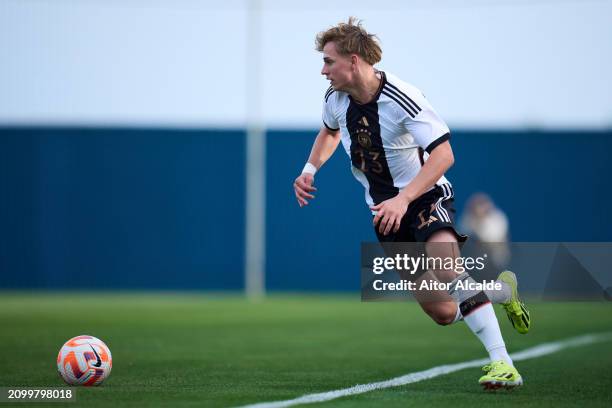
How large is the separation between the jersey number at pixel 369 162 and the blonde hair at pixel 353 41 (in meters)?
0.60

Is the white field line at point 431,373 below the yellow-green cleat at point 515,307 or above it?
below

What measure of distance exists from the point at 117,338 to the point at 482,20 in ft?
46.2

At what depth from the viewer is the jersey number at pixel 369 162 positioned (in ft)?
23.6

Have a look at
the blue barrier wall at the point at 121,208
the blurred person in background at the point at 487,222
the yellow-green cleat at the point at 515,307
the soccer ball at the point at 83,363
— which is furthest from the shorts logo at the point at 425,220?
the blue barrier wall at the point at 121,208

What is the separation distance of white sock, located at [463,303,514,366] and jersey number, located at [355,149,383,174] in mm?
1114

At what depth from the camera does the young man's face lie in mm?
6934

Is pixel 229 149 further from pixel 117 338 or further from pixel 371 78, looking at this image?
pixel 371 78

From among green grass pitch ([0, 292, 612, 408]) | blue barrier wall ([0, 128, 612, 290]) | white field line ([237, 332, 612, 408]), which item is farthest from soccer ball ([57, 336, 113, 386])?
blue barrier wall ([0, 128, 612, 290])

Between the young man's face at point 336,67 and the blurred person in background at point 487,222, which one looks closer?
the young man's face at point 336,67

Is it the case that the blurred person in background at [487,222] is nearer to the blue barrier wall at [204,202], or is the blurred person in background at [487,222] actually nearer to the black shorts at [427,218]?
the blue barrier wall at [204,202]

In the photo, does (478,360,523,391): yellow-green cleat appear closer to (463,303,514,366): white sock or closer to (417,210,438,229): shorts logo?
(463,303,514,366): white sock

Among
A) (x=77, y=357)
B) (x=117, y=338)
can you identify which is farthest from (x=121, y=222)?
(x=77, y=357)

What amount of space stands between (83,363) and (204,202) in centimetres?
1605

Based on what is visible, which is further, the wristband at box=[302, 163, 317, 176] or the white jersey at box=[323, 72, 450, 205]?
the wristband at box=[302, 163, 317, 176]
